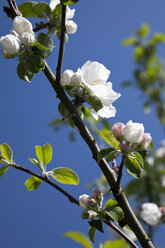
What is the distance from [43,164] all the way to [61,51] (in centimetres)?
35

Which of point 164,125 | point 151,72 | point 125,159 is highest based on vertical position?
point 151,72

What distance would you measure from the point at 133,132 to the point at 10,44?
1.30ft

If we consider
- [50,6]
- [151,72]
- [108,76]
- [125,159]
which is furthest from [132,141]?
[151,72]

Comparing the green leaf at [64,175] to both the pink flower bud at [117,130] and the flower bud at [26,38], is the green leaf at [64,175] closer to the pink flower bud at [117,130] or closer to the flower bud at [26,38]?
Answer: the pink flower bud at [117,130]

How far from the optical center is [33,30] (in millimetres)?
963

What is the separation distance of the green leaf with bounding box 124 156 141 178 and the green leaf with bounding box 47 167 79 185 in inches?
7.4

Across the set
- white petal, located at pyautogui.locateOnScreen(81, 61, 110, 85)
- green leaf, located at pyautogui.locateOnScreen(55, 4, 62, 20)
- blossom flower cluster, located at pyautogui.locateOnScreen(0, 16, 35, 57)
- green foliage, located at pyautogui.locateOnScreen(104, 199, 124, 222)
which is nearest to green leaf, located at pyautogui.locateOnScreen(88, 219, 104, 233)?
green foliage, located at pyautogui.locateOnScreen(104, 199, 124, 222)

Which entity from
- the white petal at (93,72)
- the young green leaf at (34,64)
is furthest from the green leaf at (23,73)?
the white petal at (93,72)

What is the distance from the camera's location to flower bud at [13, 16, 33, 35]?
0.85 meters

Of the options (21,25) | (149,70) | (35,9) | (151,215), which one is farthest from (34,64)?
(149,70)

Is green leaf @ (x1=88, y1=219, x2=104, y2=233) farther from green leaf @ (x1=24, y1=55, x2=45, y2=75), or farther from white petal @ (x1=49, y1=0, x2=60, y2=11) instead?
white petal @ (x1=49, y1=0, x2=60, y2=11)

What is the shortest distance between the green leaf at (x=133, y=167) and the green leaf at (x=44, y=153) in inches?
9.7

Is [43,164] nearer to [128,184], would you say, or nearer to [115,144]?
[115,144]

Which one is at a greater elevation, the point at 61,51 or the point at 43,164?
the point at 61,51
